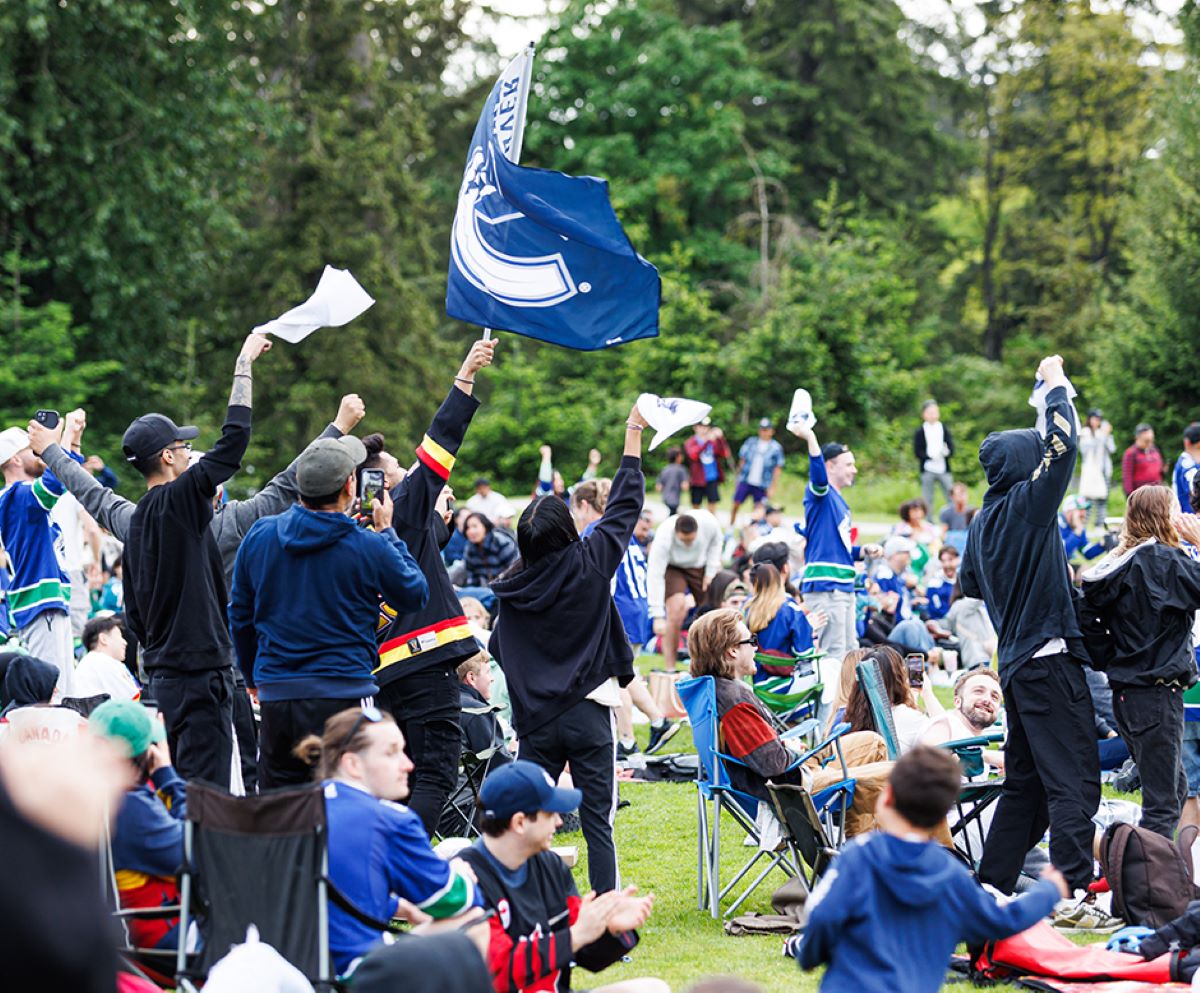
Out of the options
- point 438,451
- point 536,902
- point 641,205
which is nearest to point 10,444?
point 438,451

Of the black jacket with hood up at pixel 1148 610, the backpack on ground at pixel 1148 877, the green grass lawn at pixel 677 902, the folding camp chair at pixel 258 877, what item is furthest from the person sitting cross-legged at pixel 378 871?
the black jacket with hood up at pixel 1148 610

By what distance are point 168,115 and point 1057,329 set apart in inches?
1014

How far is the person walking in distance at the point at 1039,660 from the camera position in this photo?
6.30 metres

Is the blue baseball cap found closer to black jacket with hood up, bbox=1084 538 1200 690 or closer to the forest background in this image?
black jacket with hood up, bbox=1084 538 1200 690

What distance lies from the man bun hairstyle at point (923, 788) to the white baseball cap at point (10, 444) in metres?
6.42

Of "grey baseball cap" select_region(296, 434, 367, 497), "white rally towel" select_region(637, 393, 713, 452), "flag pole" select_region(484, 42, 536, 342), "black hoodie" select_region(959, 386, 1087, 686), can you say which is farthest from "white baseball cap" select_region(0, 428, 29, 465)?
"black hoodie" select_region(959, 386, 1087, 686)

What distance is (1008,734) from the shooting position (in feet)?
21.6

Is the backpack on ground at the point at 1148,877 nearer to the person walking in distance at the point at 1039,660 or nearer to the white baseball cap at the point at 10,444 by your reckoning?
the person walking in distance at the point at 1039,660

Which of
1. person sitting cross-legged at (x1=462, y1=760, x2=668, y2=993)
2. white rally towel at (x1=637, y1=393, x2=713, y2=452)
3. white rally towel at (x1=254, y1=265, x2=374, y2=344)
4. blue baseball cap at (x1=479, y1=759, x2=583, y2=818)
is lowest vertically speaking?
person sitting cross-legged at (x1=462, y1=760, x2=668, y2=993)

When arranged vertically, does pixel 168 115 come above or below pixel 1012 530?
above

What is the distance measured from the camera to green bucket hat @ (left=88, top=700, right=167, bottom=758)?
4.71 meters

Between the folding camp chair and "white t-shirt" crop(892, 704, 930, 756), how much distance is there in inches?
159

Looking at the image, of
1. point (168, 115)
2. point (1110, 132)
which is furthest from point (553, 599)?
point (1110, 132)

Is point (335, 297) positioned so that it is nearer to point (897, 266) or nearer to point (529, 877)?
point (529, 877)
